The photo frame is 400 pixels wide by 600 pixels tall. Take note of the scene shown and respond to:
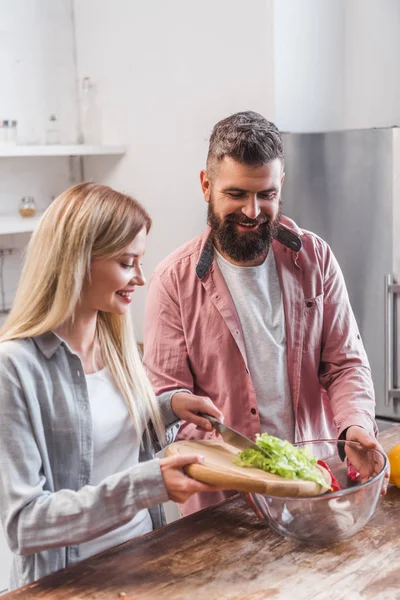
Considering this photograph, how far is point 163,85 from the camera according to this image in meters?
3.21

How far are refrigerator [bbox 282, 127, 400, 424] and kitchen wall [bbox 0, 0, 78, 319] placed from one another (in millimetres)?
1175

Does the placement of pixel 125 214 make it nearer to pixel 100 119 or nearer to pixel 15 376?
pixel 15 376

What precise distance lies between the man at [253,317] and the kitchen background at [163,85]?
1.11 meters

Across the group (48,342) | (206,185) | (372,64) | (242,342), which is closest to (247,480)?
(48,342)

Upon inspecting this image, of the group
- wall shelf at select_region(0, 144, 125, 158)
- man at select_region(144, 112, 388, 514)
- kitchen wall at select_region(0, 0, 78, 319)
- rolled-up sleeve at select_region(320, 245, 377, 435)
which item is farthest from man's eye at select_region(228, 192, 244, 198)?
kitchen wall at select_region(0, 0, 78, 319)

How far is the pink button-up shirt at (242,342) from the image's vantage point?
183 cm

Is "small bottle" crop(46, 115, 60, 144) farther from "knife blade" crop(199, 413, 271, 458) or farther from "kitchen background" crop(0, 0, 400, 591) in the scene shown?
"knife blade" crop(199, 413, 271, 458)

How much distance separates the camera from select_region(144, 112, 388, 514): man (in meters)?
1.78

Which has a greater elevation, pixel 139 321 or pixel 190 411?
pixel 190 411

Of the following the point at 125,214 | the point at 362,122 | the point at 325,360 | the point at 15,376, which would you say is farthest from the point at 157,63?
the point at 15,376

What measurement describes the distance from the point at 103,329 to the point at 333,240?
1.46 meters

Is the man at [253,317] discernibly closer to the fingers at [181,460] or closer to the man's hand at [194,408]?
the man's hand at [194,408]

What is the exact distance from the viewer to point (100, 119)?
3502 millimetres

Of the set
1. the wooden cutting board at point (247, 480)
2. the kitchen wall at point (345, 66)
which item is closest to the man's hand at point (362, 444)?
the wooden cutting board at point (247, 480)
